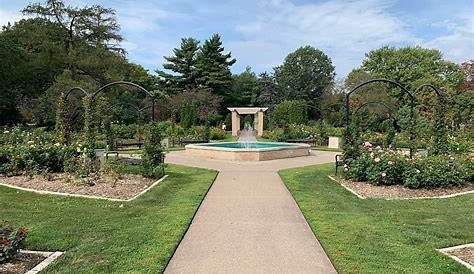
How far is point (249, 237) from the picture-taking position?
232 inches

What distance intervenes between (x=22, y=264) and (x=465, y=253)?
5.12 metres

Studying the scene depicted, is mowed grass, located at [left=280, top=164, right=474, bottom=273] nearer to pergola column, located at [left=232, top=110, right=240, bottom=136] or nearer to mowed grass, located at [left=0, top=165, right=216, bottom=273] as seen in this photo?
mowed grass, located at [left=0, top=165, right=216, bottom=273]

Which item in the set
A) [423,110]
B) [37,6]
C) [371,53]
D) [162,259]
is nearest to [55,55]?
[37,6]

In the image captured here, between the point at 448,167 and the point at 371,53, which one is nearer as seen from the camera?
the point at 448,167

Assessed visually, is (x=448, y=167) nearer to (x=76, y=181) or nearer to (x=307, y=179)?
(x=307, y=179)

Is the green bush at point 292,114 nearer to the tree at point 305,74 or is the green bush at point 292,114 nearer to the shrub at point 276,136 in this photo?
the shrub at point 276,136

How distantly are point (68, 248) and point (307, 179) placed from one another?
777cm

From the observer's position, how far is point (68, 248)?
5.31 meters

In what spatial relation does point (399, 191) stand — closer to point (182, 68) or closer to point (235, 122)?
point (235, 122)

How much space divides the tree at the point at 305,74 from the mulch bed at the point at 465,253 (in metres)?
52.5

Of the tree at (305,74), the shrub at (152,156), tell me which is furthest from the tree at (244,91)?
the shrub at (152,156)

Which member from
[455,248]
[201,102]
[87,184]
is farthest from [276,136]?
[455,248]

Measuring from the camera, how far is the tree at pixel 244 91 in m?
55.5

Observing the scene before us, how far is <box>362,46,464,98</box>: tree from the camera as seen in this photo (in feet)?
155
